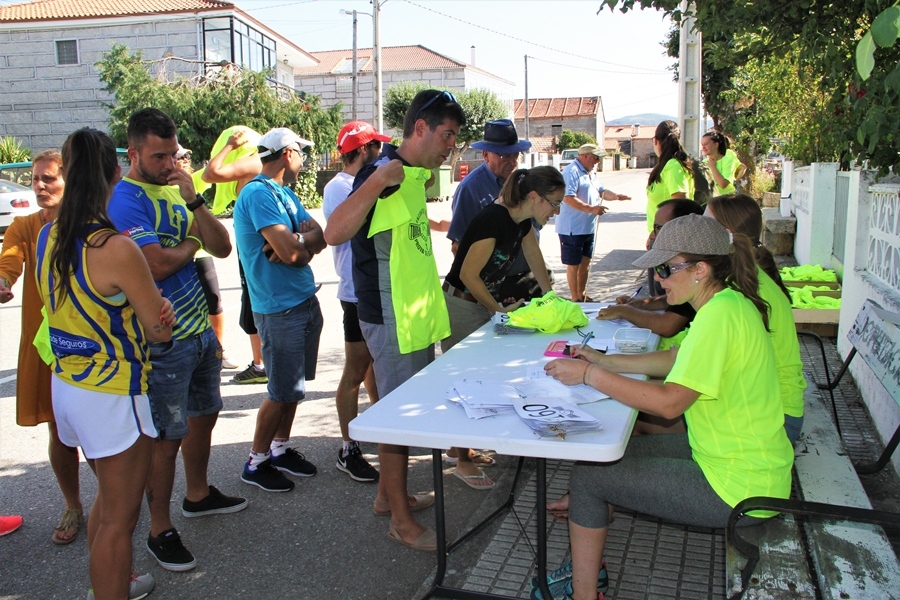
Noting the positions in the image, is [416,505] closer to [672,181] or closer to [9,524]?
[9,524]

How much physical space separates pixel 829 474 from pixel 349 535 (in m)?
2.18

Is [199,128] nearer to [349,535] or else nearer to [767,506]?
[349,535]

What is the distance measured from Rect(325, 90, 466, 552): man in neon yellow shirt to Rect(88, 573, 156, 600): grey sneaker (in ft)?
3.50

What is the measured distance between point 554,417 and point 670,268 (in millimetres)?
749

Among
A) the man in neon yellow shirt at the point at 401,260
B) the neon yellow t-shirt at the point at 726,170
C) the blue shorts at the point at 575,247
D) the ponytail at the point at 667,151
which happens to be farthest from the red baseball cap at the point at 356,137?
the neon yellow t-shirt at the point at 726,170

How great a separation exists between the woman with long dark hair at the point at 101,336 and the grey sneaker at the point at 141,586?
1.47 ft

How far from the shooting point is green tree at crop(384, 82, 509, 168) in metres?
47.4

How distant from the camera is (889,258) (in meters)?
4.96

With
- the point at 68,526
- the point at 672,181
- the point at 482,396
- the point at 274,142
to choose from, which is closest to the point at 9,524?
the point at 68,526

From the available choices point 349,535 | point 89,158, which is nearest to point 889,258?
point 349,535

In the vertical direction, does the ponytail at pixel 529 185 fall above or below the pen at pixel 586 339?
above

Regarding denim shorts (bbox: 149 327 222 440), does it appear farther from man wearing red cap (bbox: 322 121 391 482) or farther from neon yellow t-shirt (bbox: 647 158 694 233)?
neon yellow t-shirt (bbox: 647 158 694 233)

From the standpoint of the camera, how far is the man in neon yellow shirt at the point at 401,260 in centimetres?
332

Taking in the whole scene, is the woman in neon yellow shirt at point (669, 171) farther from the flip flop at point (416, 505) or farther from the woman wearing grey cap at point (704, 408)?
the woman wearing grey cap at point (704, 408)
